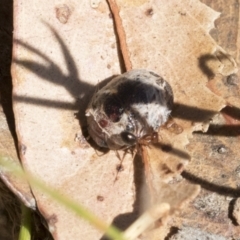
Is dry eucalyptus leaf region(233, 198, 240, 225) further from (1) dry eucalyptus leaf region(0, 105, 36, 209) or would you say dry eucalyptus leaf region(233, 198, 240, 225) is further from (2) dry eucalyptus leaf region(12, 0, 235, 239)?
(1) dry eucalyptus leaf region(0, 105, 36, 209)

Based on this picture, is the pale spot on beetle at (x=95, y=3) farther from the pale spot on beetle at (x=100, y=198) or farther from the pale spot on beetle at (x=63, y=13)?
the pale spot on beetle at (x=100, y=198)

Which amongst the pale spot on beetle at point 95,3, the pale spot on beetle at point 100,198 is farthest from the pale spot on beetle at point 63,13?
the pale spot on beetle at point 100,198

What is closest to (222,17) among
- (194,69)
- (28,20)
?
(194,69)

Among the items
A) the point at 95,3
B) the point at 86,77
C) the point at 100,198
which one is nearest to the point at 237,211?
the point at 100,198

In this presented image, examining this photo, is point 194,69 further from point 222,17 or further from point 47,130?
point 47,130

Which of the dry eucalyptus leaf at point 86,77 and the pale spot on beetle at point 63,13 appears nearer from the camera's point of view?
the dry eucalyptus leaf at point 86,77

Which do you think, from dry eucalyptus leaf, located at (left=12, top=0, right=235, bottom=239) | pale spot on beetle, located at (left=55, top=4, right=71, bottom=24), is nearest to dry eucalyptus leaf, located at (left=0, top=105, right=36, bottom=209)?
dry eucalyptus leaf, located at (left=12, top=0, right=235, bottom=239)

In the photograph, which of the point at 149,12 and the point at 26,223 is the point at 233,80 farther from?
the point at 26,223
